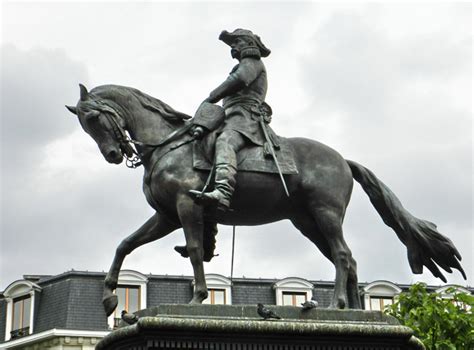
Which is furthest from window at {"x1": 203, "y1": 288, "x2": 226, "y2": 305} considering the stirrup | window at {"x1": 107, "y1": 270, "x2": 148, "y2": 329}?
the stirrup

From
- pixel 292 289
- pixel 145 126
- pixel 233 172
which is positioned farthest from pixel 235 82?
pixel 292 289

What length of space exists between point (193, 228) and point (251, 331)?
184 cm

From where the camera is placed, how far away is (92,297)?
53.8 m

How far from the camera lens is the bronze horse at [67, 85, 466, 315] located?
51.1 feet

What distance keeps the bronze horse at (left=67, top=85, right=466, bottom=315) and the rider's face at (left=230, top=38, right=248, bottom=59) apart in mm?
1263

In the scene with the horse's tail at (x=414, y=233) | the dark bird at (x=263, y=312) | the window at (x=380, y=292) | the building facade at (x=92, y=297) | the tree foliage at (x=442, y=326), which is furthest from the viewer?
the window at (x=380, y=292)

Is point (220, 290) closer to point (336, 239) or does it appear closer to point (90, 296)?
point (90, 296)

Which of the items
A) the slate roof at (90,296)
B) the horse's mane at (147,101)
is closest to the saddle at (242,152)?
the horse's mane at (147,101)

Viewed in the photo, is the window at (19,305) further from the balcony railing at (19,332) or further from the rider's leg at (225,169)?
the rider's leg at (225,169)

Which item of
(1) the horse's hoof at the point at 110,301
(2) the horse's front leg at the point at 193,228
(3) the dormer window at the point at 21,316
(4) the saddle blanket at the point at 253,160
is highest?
(3) the dormer window at the point at 21,316

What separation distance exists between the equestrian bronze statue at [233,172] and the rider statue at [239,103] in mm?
14


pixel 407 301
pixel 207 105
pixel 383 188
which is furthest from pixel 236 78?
pixel 407 301

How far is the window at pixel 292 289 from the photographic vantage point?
5534cm

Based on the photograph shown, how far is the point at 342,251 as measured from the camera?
52.2 feet
